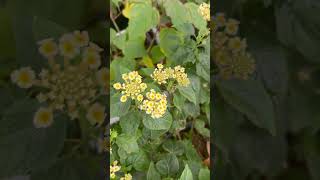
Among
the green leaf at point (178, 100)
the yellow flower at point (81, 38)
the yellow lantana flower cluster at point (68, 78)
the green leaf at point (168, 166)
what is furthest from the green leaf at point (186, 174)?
the yellow flower at point (81, 38)

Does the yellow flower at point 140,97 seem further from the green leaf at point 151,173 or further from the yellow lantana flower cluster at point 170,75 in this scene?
the green leaf at point 151,173

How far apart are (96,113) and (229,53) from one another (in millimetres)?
322

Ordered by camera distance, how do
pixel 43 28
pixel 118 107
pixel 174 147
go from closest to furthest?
pixel 43 28 → pixel 118 107 → pixel 174 147

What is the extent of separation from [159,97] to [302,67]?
1.17 feet

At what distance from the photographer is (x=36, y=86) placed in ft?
3.09

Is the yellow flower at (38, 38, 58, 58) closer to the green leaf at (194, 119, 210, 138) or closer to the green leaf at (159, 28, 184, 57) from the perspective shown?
the green leaf at (159, 28, 184, 57)

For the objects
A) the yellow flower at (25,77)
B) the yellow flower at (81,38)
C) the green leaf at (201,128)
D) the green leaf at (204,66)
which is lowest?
the green leaf at (201,128)

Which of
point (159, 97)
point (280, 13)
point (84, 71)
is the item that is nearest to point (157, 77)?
point (159, 97)

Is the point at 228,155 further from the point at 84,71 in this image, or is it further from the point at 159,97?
the point at 84,71

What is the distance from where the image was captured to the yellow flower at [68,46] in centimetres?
94

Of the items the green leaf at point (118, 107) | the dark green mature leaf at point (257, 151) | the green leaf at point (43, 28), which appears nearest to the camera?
the green leaf at point (43, 28)

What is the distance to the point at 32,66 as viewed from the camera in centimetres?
94

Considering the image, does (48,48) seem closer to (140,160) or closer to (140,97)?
(140,97)

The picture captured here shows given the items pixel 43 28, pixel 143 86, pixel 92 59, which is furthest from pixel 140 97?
pixel 43 28
